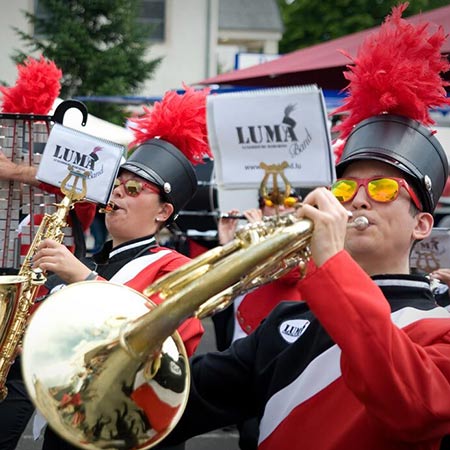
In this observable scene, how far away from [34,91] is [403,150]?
85.9 inches

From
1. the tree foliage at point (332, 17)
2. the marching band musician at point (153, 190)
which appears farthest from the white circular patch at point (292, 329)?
the tree foliage at point (332, 17)

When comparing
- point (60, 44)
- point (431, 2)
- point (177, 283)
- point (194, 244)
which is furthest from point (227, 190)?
point (431, 2)

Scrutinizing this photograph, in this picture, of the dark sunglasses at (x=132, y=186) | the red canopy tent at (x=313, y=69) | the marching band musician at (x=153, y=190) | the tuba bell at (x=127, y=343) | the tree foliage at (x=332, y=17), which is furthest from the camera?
the tree foliage at (x=332, y=17)

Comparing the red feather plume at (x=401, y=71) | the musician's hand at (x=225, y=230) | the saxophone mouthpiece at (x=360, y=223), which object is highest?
the red feather plume at (x=401, y=71)

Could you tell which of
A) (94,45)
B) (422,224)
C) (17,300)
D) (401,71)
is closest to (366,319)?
(422,224)

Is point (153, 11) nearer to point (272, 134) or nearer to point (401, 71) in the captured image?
point (401, 71)

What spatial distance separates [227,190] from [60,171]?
4.76 feet

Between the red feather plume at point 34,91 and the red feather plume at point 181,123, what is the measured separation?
1.40 ft

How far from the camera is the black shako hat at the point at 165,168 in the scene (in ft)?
12.7

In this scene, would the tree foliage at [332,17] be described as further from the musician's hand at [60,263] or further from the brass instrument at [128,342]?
the brass instrument at [128,342]

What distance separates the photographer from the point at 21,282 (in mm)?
3318

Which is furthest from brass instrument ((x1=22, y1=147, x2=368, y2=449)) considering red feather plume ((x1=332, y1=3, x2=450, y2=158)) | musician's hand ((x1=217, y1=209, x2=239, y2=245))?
musician's hand ((x1=217, y1=209, x2=239, y2=245))

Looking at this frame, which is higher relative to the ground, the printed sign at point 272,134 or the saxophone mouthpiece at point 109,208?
the printed sign at point 272,134

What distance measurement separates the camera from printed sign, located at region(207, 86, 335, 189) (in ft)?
7.07
